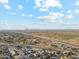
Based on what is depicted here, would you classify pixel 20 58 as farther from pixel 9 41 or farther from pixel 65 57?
pixel 9 41

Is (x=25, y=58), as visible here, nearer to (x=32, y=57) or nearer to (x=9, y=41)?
(x=32, y=57)

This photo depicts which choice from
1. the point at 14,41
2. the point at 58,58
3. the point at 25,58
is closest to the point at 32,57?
the point at 25,58

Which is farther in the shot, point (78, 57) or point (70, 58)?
point (78, 57)

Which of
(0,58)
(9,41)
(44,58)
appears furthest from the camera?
(9,41)

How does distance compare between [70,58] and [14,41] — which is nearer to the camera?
[70,58]

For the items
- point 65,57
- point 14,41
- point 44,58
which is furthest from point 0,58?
point 14,41

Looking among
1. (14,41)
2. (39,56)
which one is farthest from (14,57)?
(14,41)

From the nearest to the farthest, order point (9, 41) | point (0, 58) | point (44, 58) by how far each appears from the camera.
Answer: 1. point (0, 58)
2. point (44, 58)
3. point (9, 41)
